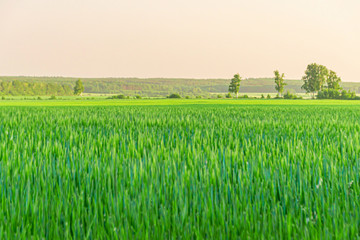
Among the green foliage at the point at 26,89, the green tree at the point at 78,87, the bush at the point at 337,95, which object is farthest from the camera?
the green tree at the point at 78,87

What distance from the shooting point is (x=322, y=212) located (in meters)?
2.08

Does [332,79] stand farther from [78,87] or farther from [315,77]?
[78,87]

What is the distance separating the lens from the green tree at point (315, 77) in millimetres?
108812

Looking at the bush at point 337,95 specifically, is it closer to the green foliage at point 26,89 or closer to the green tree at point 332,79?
the green tree at point 332,79

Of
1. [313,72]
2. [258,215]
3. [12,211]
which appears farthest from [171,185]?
[313,72]

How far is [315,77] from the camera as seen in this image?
361 feet

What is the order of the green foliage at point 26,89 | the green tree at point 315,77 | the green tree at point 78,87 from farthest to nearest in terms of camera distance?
the green tree at point 78,87
the green foliage at point 26,89
the green tree at point 315,77

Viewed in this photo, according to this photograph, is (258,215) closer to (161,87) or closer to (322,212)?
(322,212)

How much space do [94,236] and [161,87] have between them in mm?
197638

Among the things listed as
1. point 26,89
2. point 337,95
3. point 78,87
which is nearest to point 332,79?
point 337,95

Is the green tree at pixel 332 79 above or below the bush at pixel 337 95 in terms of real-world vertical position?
above

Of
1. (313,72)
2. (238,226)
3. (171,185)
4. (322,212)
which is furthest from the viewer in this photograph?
(313,72)

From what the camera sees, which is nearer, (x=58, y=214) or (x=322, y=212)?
(x=58, y=214)

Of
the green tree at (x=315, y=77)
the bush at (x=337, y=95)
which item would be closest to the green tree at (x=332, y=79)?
the green tree at (x=315, y=77)
